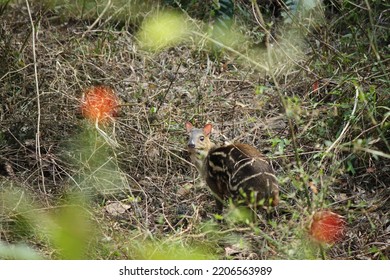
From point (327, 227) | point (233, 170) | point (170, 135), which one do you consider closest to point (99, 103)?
point (170, 135)

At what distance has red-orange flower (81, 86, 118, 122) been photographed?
6.26m

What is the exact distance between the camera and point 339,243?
188 inches

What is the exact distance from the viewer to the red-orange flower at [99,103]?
6.26m

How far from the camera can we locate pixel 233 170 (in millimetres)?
5051

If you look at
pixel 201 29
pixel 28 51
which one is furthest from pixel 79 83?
pixel 201 29

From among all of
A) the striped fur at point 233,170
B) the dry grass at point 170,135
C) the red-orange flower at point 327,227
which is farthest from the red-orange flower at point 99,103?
the red-orange flower at point 327,227

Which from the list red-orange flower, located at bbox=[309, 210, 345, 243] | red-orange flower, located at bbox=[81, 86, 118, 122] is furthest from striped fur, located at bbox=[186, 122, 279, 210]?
red-orange flower, located at bbox=[81, 86, 118, 122]

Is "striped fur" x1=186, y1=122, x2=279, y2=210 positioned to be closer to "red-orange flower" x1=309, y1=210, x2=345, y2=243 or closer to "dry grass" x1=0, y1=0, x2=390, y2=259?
→ "dry grass" x1=0, y1=0, x2=390, y2=259

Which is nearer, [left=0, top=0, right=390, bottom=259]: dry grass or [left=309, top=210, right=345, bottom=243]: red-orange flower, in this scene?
[left=309, top=210, right=345, bottom=243]: red-orange flower

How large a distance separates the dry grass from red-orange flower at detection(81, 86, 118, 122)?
3.6 inches

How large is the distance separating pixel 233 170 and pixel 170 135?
1363 mm

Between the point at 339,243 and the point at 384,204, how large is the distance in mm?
644

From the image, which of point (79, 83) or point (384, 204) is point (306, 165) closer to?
point (384, 204)

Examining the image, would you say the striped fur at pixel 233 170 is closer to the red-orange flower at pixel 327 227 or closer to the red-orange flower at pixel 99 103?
the red-orange flower at pixel 327 227
